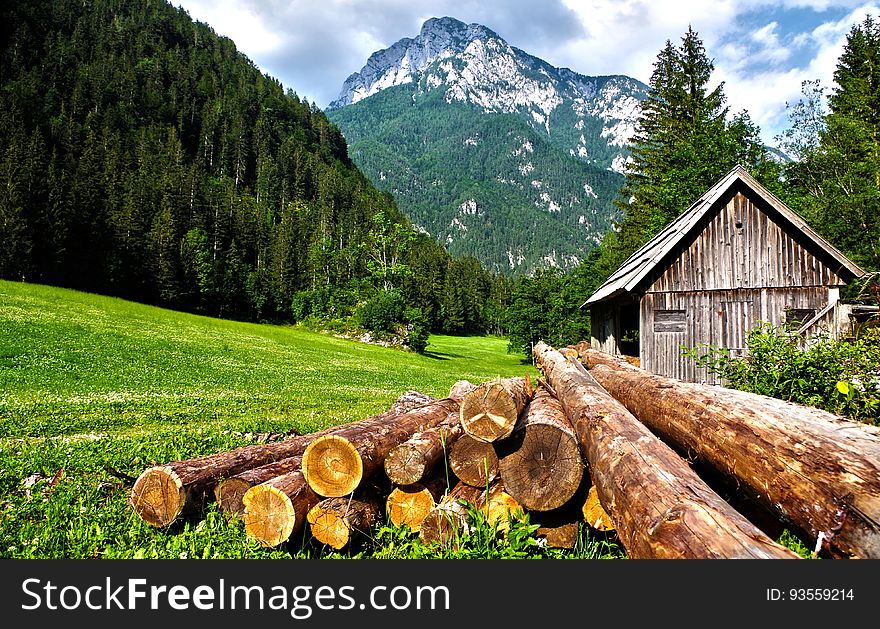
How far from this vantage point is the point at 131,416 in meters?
10.6

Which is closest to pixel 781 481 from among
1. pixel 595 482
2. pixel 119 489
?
pixel 595 482

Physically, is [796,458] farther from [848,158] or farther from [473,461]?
[848,158]

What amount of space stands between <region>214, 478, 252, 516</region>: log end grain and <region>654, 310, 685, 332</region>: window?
47.6 ft

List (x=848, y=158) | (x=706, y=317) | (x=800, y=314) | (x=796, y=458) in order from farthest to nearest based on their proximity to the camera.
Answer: (x=848, y=158) < (x=706, y=317) < (x=800, y=314) < (x=796, y=458)

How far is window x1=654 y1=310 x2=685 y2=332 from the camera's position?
15.6 m

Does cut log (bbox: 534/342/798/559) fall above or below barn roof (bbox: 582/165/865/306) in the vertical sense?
below

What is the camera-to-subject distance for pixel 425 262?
113500 millimetres

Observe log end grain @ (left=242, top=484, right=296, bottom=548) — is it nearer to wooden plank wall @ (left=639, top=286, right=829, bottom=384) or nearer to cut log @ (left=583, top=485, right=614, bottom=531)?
cut log @ (left=583, top=485, right=614, bottom=531)

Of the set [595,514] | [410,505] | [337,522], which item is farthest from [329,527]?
[595,514]

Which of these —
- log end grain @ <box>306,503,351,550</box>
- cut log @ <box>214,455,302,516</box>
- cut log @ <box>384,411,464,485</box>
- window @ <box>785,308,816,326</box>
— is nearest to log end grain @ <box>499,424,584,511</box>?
cut log @ <box>384,411,464,485</box>

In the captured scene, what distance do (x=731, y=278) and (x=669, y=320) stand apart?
2.33 metres

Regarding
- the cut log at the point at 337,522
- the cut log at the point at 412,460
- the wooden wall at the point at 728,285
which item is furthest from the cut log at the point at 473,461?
the wooden wall at the point at 728,285

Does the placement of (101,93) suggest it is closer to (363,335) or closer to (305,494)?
(363,335)

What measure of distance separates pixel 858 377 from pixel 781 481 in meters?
4.77
